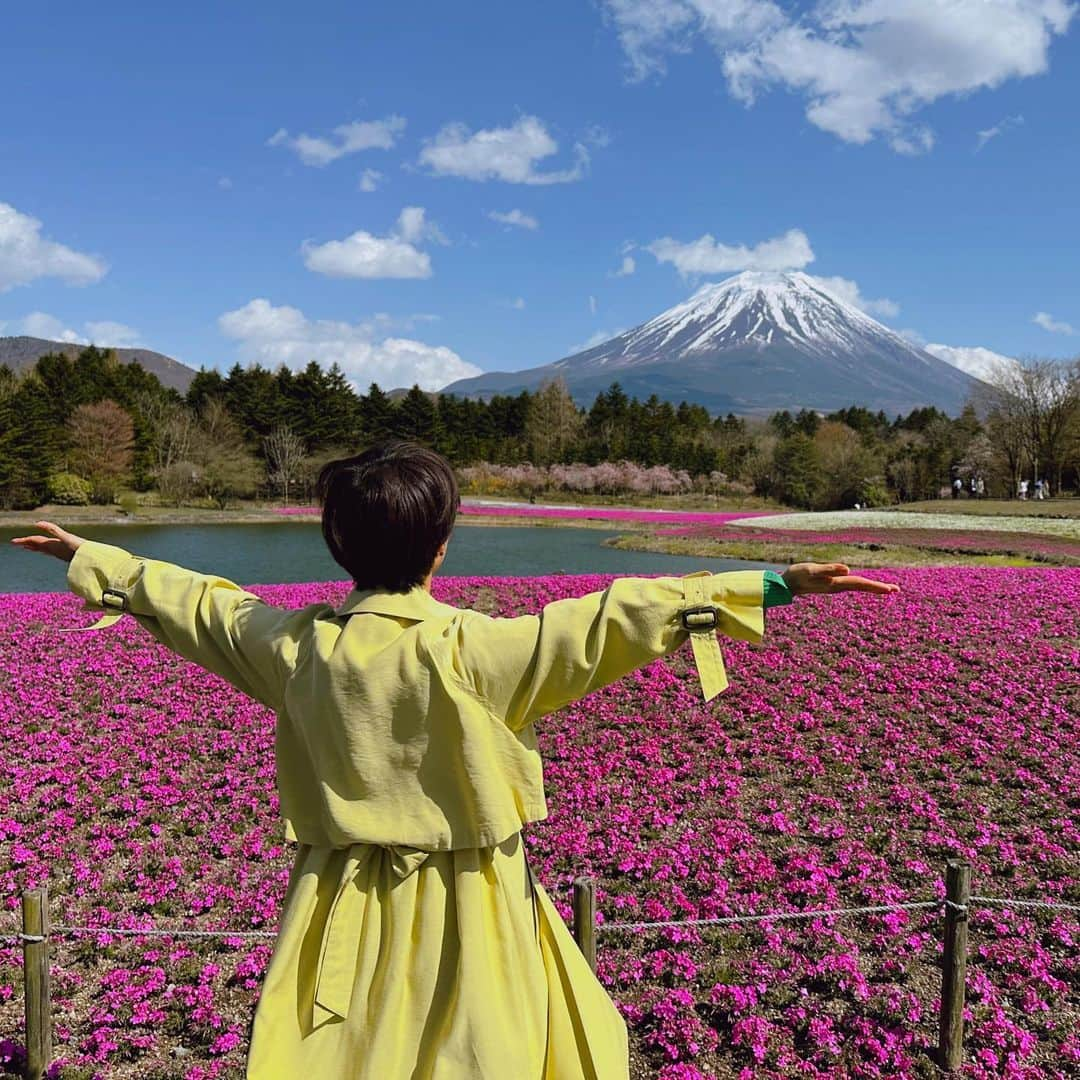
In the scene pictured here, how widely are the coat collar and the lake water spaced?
52.0 feet

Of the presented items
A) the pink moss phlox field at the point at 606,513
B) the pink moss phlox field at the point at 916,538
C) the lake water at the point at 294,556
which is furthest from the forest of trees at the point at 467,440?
the pink moss phlox field at the point at 916,538

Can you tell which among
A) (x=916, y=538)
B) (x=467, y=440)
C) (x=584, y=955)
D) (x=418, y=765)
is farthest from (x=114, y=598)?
(x=467, y=440)

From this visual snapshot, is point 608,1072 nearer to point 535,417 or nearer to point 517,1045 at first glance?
point 517,1045

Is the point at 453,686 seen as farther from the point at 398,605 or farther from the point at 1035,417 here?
the point at 1035,417

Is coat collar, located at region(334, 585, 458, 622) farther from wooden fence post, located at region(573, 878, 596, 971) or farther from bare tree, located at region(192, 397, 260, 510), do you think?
bare tree, located at region(192, 397, 260, 510)

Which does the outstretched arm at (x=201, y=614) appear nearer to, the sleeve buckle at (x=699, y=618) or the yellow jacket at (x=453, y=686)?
the yellow jacket at (x=453, y=686)

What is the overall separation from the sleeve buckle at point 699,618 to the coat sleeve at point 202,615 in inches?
30.6

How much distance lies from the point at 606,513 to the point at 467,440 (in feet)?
72.5

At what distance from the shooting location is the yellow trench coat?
4.95ft

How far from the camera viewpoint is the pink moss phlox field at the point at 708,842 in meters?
3.41

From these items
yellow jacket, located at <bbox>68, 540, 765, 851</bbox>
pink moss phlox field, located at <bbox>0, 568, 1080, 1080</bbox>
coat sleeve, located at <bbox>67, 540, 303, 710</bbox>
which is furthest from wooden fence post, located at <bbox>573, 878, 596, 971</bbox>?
coat sleeve, located at <bbox>67, 540, 303, 710</bbox>

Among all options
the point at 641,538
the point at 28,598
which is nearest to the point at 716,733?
the point at 28,598

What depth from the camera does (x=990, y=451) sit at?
5534 cm

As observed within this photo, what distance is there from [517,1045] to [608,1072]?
1.07 ft
